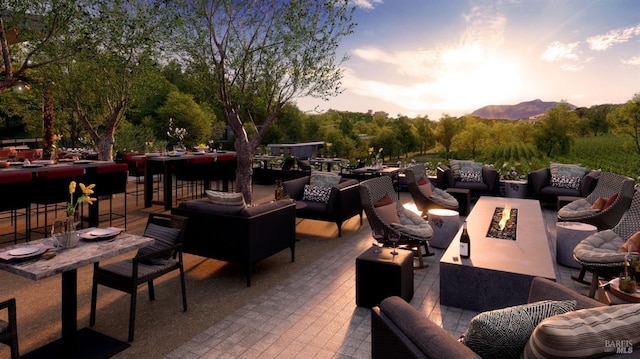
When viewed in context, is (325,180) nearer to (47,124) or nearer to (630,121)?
(47,124)

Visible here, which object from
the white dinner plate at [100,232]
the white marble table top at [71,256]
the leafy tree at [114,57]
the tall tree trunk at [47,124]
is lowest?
the white marble table top at [71,256]

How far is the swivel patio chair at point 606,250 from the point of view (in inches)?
158

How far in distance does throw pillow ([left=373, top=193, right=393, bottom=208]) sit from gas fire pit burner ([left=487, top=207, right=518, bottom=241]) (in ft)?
4.55

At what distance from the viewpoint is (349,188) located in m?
7.05

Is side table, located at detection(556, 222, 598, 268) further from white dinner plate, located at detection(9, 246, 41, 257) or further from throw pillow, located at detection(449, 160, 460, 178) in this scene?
white dinner plate, located at detection(9, 246, 41, 257)

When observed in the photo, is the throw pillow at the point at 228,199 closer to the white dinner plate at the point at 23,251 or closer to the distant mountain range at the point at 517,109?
the white dinner plate at the point at 23,251

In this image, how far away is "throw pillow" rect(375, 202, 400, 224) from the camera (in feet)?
17.4

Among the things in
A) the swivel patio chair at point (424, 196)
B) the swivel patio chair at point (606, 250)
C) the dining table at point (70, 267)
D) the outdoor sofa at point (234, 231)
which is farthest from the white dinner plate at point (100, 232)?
the swivel patio chair at point (424, 196)

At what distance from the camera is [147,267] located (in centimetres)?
360

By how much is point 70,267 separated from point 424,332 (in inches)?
96.8

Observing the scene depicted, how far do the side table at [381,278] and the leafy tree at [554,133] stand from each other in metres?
29.8

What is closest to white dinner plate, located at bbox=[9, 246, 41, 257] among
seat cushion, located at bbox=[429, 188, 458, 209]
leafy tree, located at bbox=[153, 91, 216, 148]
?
seat cushion, located at bbox=[429, 188, 458, 209]

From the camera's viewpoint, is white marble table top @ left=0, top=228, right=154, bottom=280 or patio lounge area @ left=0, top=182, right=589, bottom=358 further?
patio lounge area @ left=0, top=182, right=589, bottom=358

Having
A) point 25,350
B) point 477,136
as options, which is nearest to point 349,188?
point 25,350
